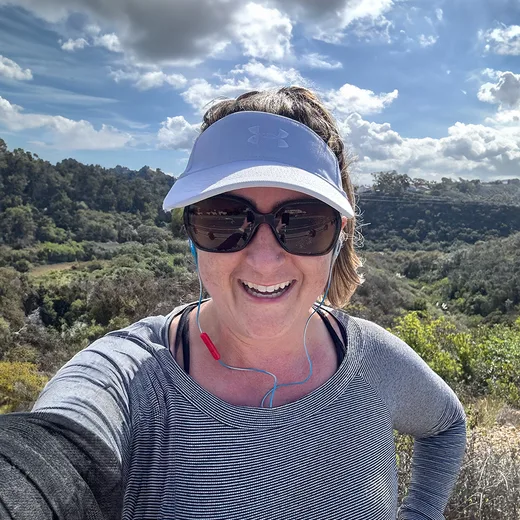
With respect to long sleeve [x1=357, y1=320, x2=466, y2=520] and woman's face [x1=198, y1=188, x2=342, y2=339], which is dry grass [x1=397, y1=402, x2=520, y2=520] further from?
woman's face [x1=198, y1=188, x2=342, y2=339]

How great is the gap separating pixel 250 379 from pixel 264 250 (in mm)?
336

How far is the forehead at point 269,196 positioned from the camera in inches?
44.7

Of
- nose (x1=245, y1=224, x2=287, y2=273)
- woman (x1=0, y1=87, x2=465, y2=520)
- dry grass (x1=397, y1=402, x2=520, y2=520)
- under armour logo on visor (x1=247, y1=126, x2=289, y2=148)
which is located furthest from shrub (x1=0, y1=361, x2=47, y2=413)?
under armour logo on visor (x1=247, y1=126, x2=289, y2=148)

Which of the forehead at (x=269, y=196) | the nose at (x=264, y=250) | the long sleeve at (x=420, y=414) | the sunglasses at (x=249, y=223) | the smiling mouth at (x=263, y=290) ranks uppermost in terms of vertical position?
the forehead at (x=269, y=196)

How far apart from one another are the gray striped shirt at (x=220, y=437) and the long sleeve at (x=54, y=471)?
0.17 feet

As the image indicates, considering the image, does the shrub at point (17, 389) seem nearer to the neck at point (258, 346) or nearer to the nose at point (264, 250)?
the neck at point (258, 346)

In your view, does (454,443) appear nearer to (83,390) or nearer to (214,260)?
(214,260)

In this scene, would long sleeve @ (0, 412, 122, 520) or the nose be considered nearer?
long sleeve @ (0, 412, 122, 520)

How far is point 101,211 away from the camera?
155 feet

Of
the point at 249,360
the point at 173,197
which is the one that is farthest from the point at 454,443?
the point at 173,197

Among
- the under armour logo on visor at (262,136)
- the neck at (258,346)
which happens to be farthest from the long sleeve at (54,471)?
the under armour logo on visor at (262,136)

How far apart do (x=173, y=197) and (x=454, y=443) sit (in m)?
1.19

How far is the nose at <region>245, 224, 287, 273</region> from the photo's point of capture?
3.76 feet

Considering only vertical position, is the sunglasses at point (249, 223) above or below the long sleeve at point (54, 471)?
above
